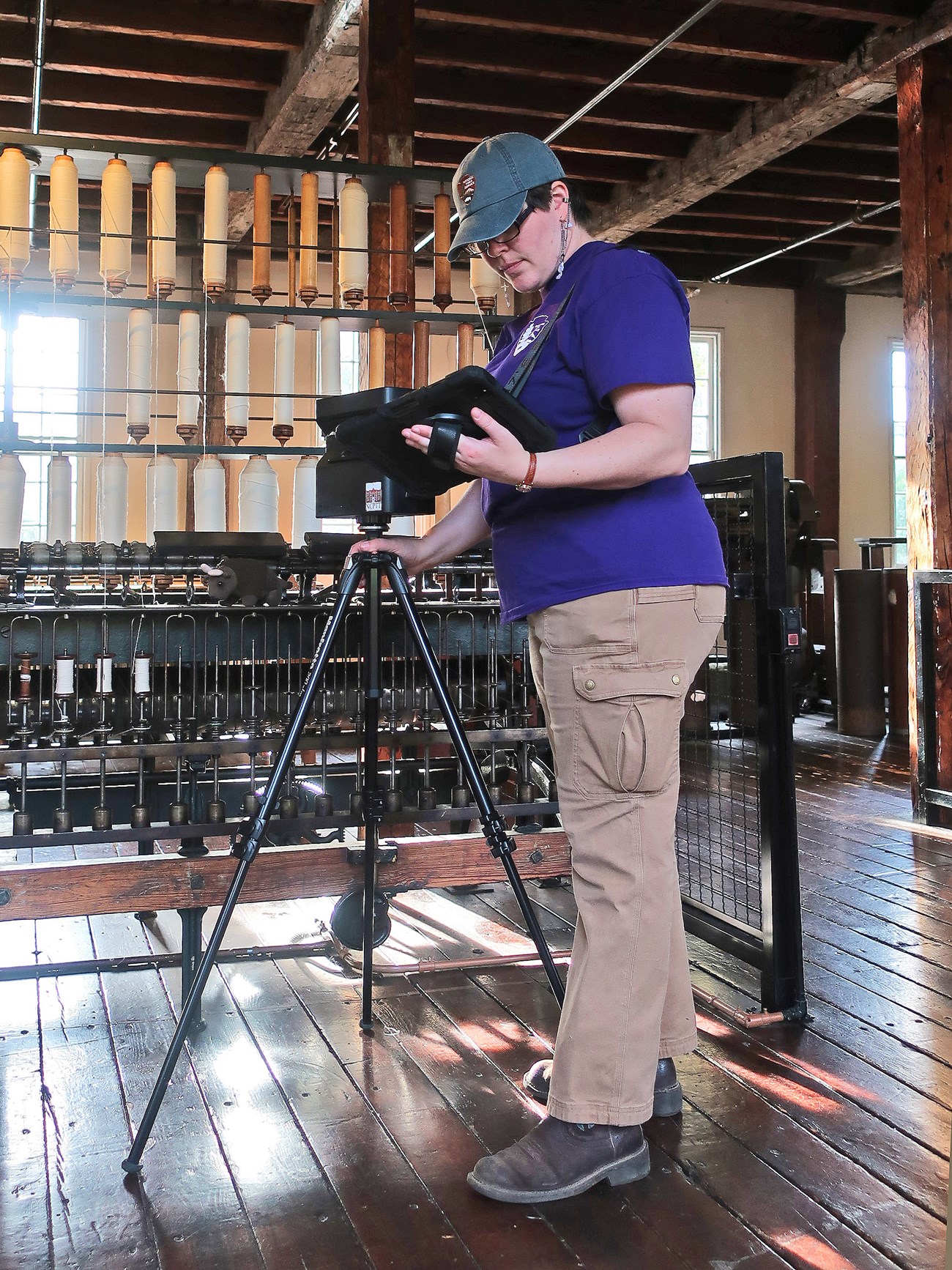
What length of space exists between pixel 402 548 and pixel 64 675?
0.79 metres

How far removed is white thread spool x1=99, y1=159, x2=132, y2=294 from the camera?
3418mm

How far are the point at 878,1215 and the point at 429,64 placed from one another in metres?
6.10

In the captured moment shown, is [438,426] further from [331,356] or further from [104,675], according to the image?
[331,356]

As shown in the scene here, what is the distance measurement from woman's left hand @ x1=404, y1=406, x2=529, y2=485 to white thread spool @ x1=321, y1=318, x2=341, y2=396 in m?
2.23

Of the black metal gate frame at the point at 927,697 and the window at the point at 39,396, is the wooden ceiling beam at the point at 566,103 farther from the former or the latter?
the black metal gate frame at the point at 927,697

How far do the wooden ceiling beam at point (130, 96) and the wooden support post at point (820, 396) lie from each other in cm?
588

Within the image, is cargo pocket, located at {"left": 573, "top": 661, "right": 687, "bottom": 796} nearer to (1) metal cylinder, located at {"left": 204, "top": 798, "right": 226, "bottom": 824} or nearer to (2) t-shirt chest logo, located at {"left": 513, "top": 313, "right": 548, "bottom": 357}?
(2) t-shirt chest logo, located at {"left": 513, "top": 313, "right": 548, "bottom": 357}

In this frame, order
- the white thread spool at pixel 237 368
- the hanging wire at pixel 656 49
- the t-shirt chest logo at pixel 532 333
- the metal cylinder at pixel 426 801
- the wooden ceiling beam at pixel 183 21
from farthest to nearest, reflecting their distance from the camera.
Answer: the wooden ceiling beam at pixel 183 21 < the hanging wire at pixel 656 49 < the white thread spool at pixel 237 368 < the metal cylinder at pixel 426 801 < the t-shirt chest logo at pixel 532 333

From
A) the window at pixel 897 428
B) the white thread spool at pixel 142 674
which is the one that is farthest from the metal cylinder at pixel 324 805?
the window at pixel 897 428

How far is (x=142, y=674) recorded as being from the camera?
2410 mm

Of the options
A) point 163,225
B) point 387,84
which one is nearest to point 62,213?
point 163,225

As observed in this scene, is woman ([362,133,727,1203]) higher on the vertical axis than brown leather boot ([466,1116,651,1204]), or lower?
higher

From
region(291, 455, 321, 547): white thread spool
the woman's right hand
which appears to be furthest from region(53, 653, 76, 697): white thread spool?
region(291, 455, 321, 547): white thread spool

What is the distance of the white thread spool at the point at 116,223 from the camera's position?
3418 mm
